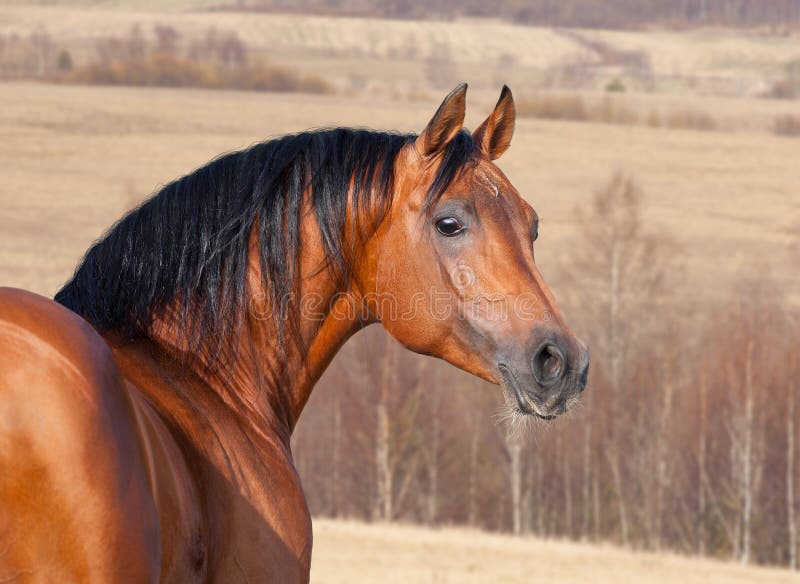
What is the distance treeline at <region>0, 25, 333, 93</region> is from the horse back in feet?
310

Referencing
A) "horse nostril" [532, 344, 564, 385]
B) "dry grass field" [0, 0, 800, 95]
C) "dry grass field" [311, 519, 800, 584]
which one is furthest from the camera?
"dry grass field" [0, 0, 800, 95]

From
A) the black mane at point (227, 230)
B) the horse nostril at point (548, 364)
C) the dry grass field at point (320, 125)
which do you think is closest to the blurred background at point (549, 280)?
the dry grass field at point (320, 125)

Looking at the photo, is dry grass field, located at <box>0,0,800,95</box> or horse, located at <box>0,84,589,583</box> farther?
dry grass field, located at <box>0,0,800,95</box>

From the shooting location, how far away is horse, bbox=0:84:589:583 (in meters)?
3.39

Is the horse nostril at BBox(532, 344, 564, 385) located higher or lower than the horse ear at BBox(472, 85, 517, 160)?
lower

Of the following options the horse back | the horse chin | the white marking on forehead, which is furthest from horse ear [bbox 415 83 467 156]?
the horse back

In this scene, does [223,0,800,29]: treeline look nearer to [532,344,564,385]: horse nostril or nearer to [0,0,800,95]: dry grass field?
[0,0,800,95]: dry grass field

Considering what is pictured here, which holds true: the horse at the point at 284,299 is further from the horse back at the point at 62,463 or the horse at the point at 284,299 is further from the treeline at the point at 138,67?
the treeline at the point at 138,67

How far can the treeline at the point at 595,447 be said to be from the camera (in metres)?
40.7

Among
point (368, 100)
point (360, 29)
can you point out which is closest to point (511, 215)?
point (368, 100)

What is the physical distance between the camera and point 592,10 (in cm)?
18588

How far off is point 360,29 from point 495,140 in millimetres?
127448

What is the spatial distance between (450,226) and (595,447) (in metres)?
40.4

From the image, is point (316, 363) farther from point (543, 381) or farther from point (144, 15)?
point (144, 15)
